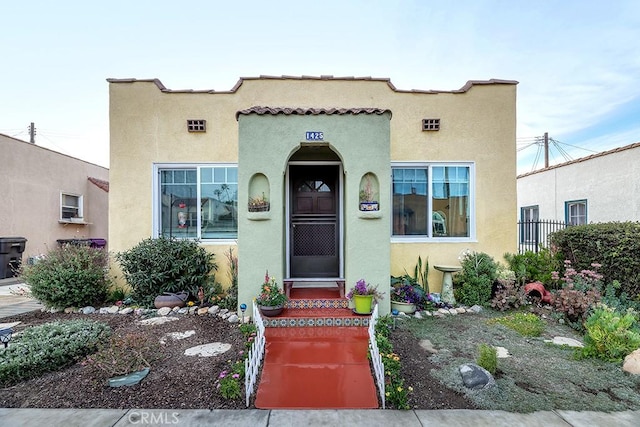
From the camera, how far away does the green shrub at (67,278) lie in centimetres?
576

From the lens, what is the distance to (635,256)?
17.6ft

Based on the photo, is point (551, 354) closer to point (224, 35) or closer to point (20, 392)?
point (20, 392)

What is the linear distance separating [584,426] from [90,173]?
58.0 ft

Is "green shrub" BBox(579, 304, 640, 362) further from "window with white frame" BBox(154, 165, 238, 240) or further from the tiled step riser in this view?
"window with white frame" BBox(154, 165, 238, 240)

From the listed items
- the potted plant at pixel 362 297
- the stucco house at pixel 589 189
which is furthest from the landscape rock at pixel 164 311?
the stucco house at pixel 589 189

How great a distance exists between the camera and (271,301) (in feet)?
15.1

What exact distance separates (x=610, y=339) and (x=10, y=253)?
15470 mm

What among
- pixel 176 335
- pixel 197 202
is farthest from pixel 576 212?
pixel 176 335

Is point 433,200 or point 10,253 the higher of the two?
point 433,200

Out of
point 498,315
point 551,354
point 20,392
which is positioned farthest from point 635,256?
point 20,392

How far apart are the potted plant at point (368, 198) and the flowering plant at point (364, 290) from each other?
1.23 metres

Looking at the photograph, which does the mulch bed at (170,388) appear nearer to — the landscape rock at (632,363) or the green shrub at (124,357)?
the green shrub at (124,357)

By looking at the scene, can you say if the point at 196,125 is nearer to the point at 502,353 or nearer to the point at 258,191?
the point at 258,191

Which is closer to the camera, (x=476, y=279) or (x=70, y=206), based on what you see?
(x=476, y=279)
